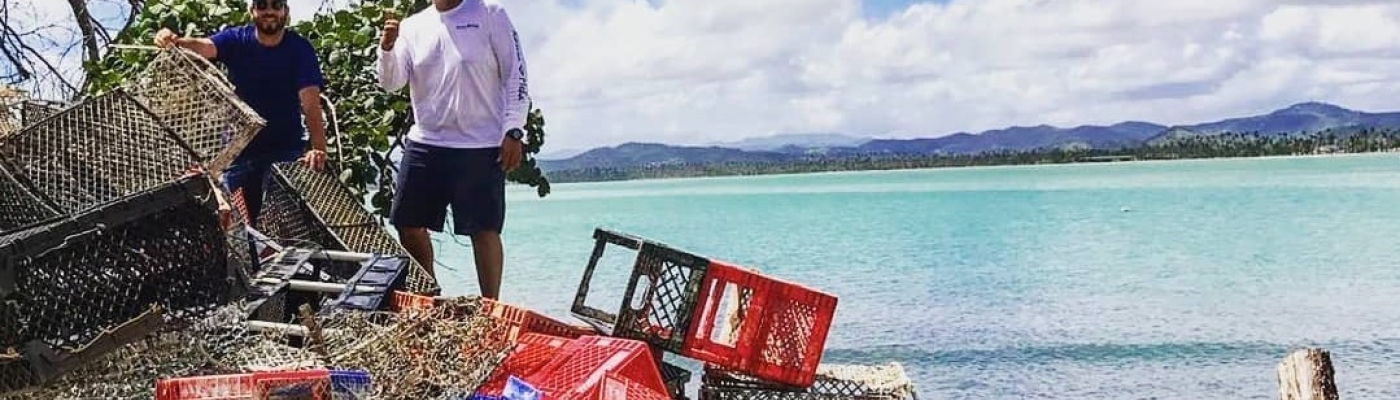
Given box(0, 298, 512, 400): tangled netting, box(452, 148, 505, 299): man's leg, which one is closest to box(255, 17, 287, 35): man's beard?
box(452, 148, 505, 299): man's leg

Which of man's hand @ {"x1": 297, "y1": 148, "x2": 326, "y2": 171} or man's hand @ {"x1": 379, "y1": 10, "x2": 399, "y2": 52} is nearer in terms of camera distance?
man's hand @ {"x1": 379, "y1": 10, "x2": 399, "y2": 52}

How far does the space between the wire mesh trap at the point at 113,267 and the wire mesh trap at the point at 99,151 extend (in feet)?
Result: 1.49

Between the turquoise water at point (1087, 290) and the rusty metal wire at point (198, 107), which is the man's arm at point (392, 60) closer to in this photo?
the rusty metal wire at point (198, 107)

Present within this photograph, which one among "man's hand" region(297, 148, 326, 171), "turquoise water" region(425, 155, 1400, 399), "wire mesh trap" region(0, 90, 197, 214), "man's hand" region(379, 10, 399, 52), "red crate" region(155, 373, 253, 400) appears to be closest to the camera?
"red crate" region(155, 373, 253, 400)

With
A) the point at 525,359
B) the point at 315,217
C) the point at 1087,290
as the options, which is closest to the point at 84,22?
the point at 315,217

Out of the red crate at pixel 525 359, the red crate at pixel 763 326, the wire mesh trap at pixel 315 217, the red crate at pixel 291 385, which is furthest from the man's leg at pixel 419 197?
the red crate at pixel 291 385

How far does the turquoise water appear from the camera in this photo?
1497 centimetres

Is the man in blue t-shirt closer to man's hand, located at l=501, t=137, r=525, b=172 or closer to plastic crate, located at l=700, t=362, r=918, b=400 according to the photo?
man's hand, located at l=501, t=137, r=525, b=172

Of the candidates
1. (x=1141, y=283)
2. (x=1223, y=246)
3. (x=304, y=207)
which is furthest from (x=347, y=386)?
(x=1223, y=246)

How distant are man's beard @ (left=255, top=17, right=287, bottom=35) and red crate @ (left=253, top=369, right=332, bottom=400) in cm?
236

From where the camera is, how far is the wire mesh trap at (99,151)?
4.34 metres

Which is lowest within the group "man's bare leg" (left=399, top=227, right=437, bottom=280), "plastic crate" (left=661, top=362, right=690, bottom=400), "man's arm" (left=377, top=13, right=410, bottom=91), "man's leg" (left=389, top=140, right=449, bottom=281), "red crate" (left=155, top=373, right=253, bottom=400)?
"plastic crate" (left=661, top=362, right=690, bottom=400)

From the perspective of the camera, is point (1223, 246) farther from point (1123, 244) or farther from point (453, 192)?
point (453, 192)

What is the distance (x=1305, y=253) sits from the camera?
107ft
